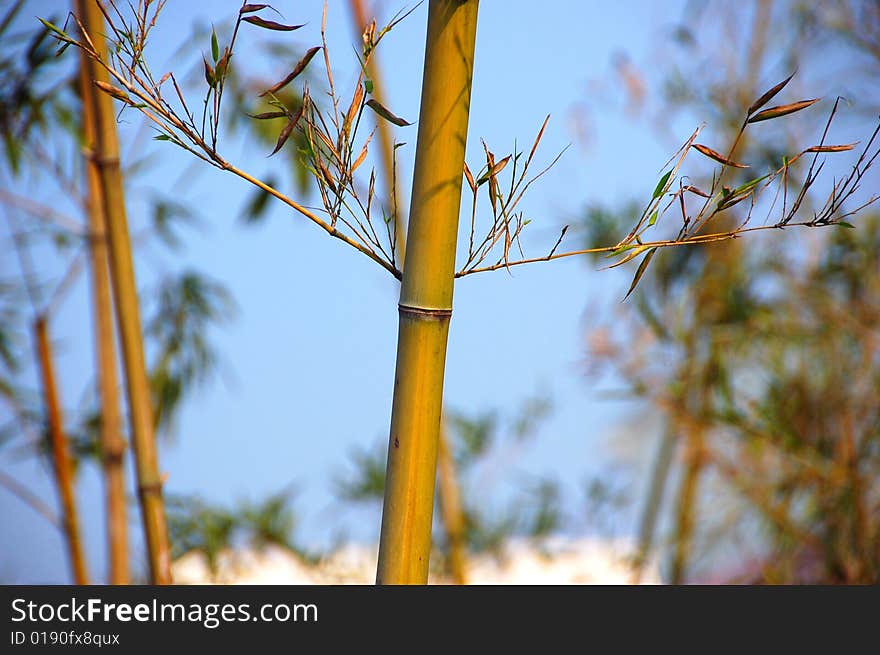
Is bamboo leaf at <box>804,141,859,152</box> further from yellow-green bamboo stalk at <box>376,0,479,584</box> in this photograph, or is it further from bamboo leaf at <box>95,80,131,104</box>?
bamboo leaf at <box>95,80,131,104</box>

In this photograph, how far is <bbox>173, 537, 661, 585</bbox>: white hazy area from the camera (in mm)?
1880

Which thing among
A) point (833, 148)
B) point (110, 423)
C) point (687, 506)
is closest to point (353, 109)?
point (833, 148)

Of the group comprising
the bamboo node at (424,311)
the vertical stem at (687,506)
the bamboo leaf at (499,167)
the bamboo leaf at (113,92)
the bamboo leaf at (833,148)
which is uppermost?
the vertical stem at (687,506)

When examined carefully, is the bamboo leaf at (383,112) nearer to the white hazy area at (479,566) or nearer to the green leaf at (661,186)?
the green leaf at (661,186)

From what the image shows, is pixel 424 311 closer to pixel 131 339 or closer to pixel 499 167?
pixel 499 167

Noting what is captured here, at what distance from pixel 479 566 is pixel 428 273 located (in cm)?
181

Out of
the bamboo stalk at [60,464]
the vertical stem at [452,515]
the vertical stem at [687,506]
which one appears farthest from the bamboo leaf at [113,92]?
the vertical stem at [687,506]

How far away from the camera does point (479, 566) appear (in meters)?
2.29

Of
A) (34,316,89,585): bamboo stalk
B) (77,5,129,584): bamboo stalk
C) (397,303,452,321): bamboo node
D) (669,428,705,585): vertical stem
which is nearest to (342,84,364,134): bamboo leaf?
(397,303,452,321): bamboo node

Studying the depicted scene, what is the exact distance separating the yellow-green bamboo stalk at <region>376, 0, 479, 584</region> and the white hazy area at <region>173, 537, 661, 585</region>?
1279 mm

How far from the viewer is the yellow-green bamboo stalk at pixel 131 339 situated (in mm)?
909

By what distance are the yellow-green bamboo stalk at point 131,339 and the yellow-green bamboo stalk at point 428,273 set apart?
1.38 ft

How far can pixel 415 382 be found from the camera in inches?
23.7
